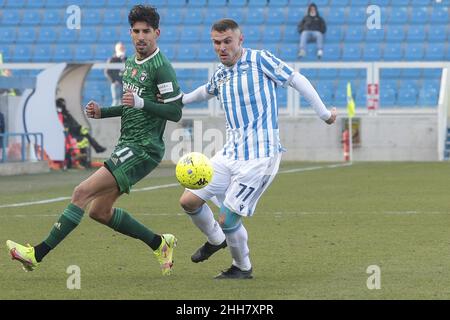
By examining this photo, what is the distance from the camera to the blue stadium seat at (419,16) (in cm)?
3400

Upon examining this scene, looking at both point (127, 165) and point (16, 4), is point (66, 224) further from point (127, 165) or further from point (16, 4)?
point (16, 4)

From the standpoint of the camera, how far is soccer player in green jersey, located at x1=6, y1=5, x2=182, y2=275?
946 cm

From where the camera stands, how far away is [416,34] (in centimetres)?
3372

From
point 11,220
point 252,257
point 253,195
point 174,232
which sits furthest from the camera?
point 11,220

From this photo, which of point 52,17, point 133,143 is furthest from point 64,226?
point 52,17

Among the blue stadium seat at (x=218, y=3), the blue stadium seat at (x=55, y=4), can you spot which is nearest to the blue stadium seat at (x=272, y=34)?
the blue stadium seat at (x=218, y=3)

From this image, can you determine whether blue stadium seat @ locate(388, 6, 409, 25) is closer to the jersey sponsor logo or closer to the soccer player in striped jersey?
the soccer player in striped jersey

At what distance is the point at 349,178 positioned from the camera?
898 inches

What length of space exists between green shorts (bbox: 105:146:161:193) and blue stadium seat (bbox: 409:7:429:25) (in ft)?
82.8

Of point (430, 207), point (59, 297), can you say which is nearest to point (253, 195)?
point (59, 297)

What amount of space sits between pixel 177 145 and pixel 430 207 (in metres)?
13.9

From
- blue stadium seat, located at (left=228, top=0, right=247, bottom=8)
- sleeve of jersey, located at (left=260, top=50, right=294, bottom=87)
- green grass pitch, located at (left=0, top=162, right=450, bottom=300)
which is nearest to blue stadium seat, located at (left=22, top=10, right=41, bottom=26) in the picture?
blue stadium seat, located at (left=228, top=0, right=247, bottom=8)

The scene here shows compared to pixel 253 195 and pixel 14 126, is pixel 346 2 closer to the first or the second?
pixel 14 126

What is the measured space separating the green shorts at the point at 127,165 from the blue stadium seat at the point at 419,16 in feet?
82.8
